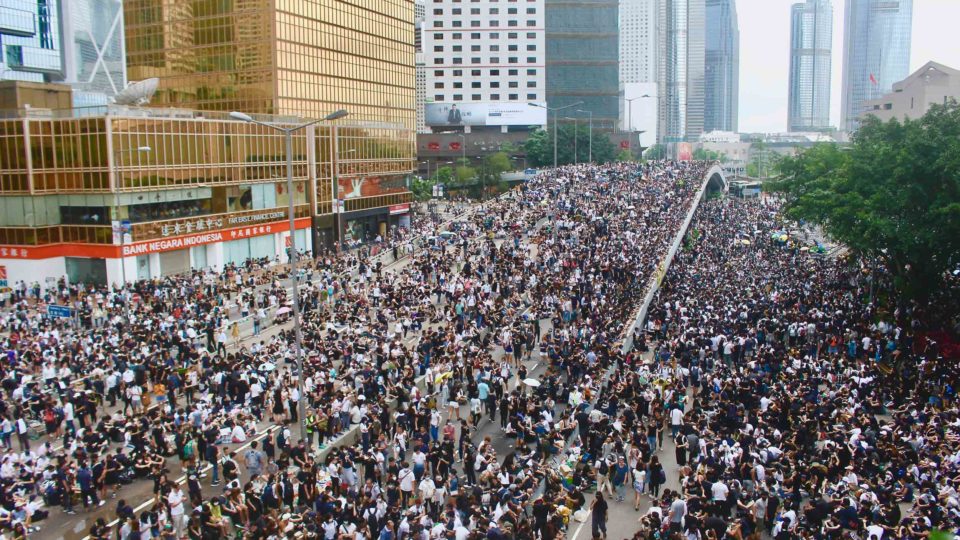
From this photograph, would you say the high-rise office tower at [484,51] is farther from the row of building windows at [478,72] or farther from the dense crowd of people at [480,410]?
the dense crowd of people at [480,410]

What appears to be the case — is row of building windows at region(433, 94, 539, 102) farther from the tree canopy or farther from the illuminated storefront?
the illuminated storefront

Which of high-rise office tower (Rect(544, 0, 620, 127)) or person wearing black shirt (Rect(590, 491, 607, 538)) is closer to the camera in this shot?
person wearing black shirt (Rect(590, 491, 607, 538))

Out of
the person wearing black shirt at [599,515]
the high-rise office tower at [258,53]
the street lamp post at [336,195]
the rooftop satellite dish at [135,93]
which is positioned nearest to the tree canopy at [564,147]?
the high-rise office tower at [258,53]

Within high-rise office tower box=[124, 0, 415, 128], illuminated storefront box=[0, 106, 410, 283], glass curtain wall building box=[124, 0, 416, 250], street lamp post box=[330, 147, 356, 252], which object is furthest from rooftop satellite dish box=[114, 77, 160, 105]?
high-rise office tower box=[124, 0, 415, 128]

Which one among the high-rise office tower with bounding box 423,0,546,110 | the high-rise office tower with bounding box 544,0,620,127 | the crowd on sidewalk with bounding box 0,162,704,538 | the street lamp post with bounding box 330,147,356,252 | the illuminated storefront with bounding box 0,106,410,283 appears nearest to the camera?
the crowd on sidewalk with bounding box 0,162,704,538

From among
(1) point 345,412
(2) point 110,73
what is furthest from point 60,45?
(1) point 345,412

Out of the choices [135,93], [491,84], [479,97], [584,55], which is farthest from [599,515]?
[584,55]

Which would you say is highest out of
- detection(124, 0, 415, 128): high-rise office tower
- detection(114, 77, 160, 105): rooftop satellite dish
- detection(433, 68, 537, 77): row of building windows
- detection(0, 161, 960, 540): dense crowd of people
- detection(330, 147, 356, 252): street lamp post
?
detection(433, 68, 537, 77): row of building windows
